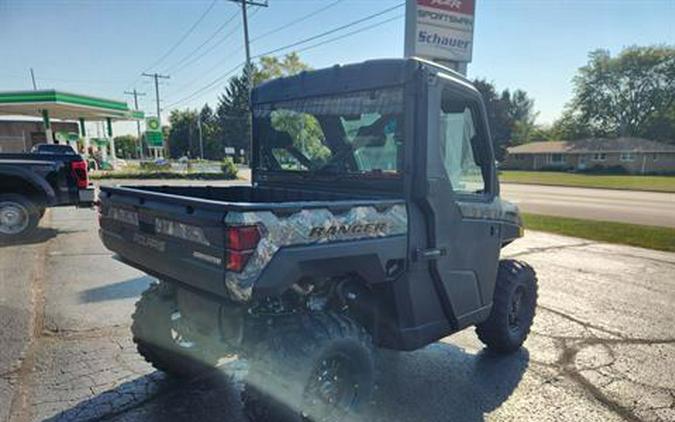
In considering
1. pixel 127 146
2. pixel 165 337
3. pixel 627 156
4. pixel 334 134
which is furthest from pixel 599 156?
pixel 127 146

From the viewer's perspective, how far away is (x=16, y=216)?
343 inches

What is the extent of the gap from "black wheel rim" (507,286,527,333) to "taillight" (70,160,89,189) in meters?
8.70

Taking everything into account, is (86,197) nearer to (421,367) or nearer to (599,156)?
(421,367)

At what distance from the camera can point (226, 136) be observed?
3307 inches

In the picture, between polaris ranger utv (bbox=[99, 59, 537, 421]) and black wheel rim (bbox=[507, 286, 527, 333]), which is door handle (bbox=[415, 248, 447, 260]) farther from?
black wheel rim (bbox=[507, 286, 527, 333])

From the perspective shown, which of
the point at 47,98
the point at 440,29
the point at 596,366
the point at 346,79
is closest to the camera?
the point at 346,79

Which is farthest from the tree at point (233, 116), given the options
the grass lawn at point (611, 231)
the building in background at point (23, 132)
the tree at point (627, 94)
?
the grass lawn at point (611, 231)

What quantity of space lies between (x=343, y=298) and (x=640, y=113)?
8196 cm

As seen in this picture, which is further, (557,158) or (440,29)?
(557,158)

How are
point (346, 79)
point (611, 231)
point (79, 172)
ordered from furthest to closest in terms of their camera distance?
point (611, 231) < point (79, 172) < point (346, 79)

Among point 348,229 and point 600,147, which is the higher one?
point 600,147

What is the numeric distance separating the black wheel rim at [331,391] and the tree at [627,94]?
78492 millimetres

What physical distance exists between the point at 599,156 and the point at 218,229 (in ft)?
231

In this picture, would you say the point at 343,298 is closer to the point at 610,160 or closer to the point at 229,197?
the point at 229,197
